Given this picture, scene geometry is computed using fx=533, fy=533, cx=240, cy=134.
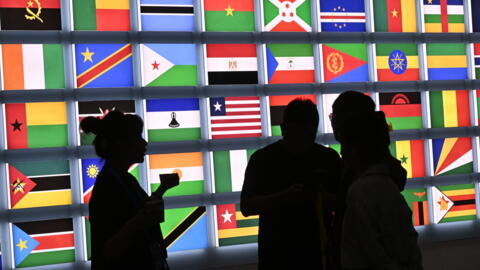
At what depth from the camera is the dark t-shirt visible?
6.77 ft

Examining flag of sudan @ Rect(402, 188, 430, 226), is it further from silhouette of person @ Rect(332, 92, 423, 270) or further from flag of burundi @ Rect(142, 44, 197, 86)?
silhouette of person @ Rect(332, 92, 423, 270)

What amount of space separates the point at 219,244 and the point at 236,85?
104 cm

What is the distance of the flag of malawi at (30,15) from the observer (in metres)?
3.12

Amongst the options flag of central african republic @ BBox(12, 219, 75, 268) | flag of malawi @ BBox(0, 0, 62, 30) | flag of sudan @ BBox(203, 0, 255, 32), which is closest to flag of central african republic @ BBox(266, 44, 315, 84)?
flag of sudan @ BBox(203, 0, 255, 32)

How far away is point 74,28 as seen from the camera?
324 cm

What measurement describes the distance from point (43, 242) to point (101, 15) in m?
1.42

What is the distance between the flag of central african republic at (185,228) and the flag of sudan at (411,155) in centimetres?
144

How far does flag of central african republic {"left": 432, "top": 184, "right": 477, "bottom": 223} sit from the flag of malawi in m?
2.80

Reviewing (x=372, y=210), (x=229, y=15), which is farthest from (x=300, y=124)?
(x=229, y=15)

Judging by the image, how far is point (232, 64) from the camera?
3.51 meters

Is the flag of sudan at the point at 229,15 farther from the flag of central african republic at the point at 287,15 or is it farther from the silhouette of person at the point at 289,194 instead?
the silhouette of person at the point at 289,194

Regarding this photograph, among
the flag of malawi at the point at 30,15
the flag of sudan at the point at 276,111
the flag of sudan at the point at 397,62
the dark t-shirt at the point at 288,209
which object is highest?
the flag of malawi at the point at 30,15

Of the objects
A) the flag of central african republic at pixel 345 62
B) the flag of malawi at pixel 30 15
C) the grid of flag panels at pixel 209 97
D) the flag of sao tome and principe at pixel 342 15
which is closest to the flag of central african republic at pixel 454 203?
the grid of flag panels at pixel 209 97

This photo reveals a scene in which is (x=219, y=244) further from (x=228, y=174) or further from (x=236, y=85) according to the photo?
(x=236, y=85)
